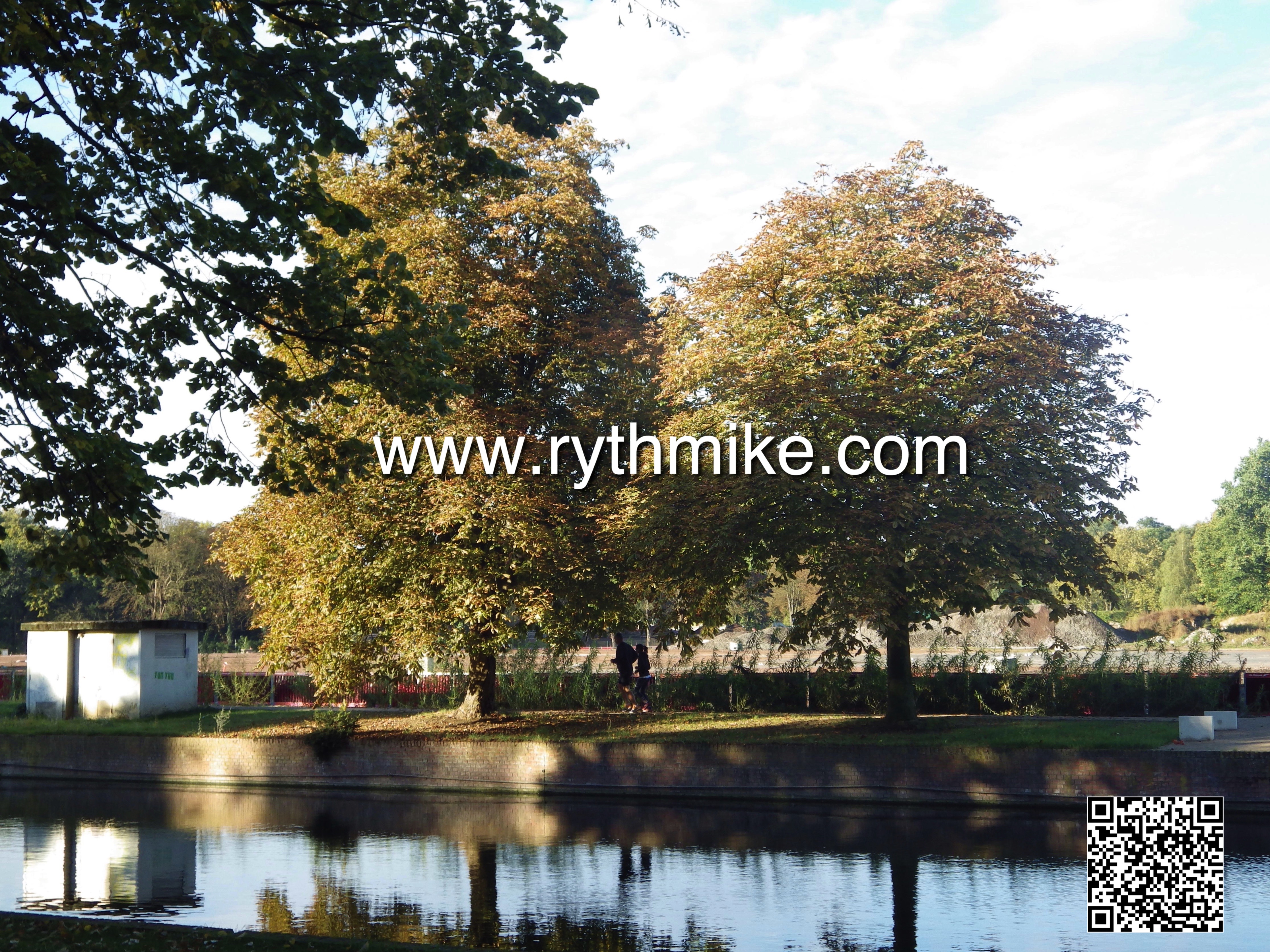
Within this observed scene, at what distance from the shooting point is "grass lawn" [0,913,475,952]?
31.0ft

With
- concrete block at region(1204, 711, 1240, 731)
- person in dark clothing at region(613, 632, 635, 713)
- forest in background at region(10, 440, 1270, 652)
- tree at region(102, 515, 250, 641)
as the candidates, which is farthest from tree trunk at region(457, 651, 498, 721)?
tree at region(102, 515, 250, 641)

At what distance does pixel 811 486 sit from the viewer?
2231 cm

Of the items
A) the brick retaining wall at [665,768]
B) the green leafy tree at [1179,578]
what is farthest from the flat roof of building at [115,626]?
the green leafy tree at [1179,578]

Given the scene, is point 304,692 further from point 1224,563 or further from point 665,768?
point 1224,563

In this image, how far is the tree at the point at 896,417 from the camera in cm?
2209

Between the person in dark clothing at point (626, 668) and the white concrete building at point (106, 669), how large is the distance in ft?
37.9

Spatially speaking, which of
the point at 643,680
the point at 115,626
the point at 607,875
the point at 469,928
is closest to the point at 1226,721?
the point at 643,680

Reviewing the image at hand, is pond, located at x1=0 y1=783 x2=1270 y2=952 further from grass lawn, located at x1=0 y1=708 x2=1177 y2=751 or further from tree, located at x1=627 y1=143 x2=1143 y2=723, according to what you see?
tree, located at x1=627 y1=143 x2=1143 y2=723

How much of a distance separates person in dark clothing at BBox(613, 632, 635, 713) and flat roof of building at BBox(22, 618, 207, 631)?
11.4m

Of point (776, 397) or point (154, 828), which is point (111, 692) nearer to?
point (154, 828)

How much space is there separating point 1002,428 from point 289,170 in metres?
14.3

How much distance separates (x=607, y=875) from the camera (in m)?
14.7

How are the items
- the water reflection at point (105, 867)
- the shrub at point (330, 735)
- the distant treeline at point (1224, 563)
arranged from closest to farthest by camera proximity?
the water reflection at point (105, 867) < the shrub at point (330, 735) < the distant treeline at point (1224, 563)

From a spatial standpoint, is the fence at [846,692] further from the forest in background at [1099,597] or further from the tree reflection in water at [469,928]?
the forest in background at [1099,597]
